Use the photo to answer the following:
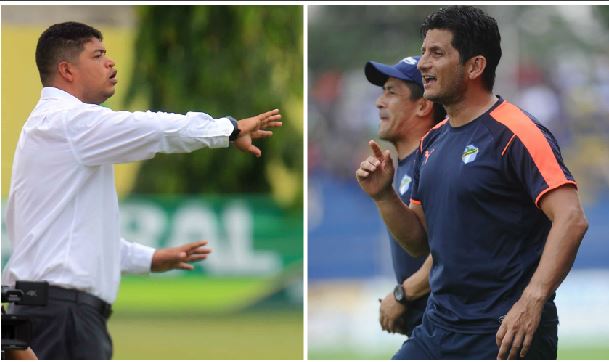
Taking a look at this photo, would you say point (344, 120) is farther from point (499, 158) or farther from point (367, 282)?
point (499, 158)

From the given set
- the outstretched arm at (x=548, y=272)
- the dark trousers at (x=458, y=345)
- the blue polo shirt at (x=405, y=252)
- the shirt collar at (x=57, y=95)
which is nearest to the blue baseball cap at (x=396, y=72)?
the blue polo shirt at (x=405, y=252)

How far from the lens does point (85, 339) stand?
5379 mm

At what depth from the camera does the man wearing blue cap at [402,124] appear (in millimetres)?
5738

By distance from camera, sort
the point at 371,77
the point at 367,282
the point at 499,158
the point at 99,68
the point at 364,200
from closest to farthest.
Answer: the point at 499,158 → the point at 99,68 → the point at 371,77 → the point at 367,282 → the point at 364,200

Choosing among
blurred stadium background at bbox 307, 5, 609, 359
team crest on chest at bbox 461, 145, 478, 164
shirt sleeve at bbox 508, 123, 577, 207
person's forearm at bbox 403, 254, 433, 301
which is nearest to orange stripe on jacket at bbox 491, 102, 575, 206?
shirt sleeve at bbox 508, 123, 577, 207

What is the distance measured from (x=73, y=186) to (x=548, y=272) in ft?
6.67

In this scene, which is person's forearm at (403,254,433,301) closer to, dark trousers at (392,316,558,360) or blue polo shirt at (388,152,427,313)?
blue polo shirt at (388,152,427,313)

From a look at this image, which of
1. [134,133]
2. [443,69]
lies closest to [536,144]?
[443,69]

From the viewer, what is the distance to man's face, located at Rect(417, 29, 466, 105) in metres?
4.89

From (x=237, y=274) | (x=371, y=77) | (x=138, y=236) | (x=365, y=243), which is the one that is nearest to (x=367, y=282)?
(x=365, y=243)

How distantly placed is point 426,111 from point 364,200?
1081 centimetres

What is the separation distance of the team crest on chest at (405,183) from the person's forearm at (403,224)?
47 centimetres

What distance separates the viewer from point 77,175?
17.5ft

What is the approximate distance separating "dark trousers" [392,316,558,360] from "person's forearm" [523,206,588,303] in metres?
0.32
